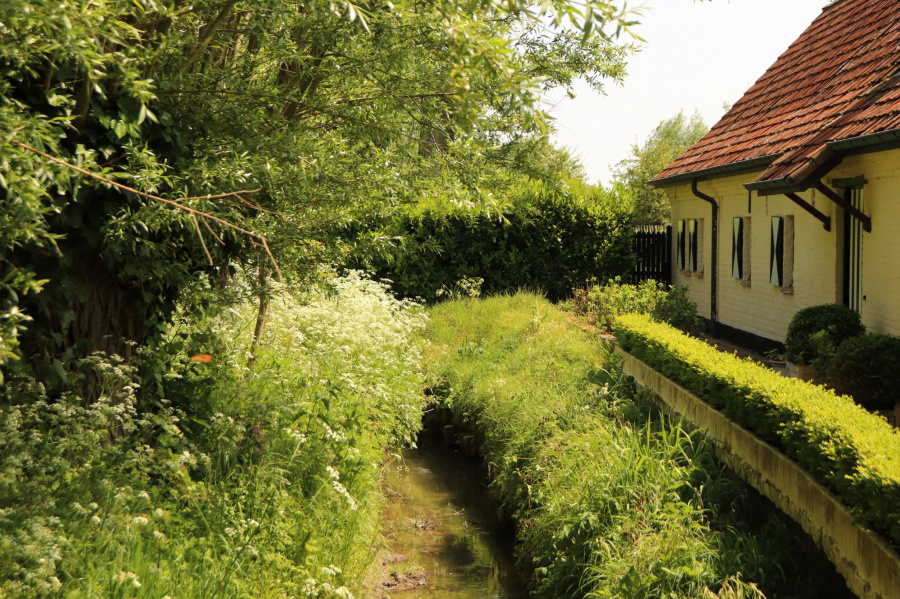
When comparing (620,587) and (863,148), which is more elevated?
(863,148)

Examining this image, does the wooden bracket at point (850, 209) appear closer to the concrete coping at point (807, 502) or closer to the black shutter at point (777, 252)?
the black shutter at point (777, 252)

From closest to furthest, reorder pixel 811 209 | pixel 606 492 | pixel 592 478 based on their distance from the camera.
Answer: pixel 606 492, pixel 592 478, pixel 811 209

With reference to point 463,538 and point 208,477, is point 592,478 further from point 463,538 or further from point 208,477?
point 208,477

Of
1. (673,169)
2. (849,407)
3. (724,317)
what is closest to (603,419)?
(849,407)

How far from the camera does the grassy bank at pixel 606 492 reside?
5.53 m

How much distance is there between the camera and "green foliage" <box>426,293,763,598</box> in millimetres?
5625

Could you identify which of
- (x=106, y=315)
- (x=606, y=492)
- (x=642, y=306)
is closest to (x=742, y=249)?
(x=642, y=306)

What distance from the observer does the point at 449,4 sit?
12.9 feet

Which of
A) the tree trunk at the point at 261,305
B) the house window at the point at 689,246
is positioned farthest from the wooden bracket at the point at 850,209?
the house window at the point at 689,246

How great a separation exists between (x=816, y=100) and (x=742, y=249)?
120 inches

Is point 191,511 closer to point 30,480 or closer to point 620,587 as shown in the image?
point 30,480

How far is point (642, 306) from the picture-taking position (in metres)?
15.9

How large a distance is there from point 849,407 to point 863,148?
13.4 feet

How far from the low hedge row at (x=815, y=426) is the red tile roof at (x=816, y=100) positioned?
294 centimetres
